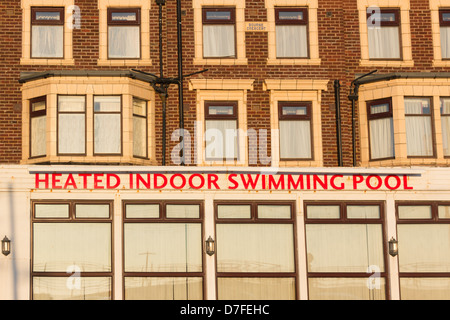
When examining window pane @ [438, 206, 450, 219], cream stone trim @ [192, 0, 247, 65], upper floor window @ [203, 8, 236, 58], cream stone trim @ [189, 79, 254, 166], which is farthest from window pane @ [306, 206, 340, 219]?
upper floor window @ [203, 8, 236, 58]

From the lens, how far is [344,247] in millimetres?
18781

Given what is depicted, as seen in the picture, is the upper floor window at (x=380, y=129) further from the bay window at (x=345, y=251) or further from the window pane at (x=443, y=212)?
the bay window at (x=345, y=251)

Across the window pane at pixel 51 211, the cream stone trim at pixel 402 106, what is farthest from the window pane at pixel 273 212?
the window pane at pixel 51 211

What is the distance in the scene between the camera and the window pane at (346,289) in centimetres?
1841

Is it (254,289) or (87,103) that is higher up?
(87,103)

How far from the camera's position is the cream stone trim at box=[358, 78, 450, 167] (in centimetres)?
2169

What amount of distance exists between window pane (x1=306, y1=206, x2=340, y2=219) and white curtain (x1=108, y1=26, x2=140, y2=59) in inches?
282

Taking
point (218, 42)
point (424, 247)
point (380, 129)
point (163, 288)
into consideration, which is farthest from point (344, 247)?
point (218, 42)

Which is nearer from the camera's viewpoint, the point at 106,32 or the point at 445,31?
the point at 106,32

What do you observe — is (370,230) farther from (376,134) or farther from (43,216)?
(43,216)

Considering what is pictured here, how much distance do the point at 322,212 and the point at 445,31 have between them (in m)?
7.88

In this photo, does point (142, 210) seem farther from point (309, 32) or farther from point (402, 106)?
point (402, 106)

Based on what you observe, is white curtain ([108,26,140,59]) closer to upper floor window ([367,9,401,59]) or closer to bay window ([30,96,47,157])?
bay window ([30,96,47,157])
